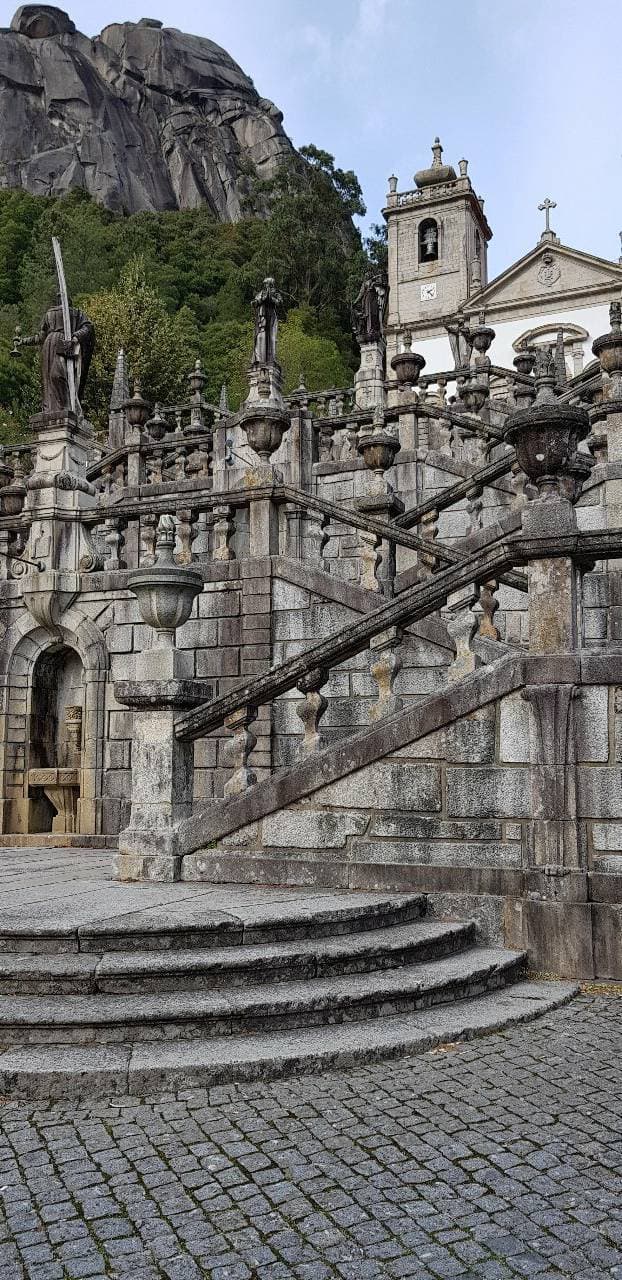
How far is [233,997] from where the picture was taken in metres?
5.36

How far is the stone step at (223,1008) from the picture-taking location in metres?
5.06

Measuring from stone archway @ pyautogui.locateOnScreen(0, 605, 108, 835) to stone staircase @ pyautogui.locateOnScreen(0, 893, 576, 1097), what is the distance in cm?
611

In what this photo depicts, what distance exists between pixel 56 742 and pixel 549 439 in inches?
312

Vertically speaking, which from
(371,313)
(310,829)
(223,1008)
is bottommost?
(223,1008)

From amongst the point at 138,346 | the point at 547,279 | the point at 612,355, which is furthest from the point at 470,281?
the point at 612,355

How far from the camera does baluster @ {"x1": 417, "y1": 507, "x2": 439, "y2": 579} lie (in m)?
10.9

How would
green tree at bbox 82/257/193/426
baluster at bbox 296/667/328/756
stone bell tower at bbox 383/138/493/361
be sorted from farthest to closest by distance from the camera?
stone bell tower at bbox 383/138/493/361 → green tree at bbox 82/257/193/426 → baluster at bbox 296/667/328/756

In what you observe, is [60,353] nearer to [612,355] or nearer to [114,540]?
[114,540]

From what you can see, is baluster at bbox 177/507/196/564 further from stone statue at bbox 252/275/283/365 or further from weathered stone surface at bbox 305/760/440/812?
stone statue at bbox 252/275/283/365

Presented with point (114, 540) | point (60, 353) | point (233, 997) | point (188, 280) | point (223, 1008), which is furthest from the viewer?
point (188, 280)

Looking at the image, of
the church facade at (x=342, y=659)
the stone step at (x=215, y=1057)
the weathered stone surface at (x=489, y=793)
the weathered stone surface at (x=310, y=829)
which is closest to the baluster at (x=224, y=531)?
the church facade at (x=342, y=659)

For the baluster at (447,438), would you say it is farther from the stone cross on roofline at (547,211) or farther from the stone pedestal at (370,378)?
the stone cross on roofline at (547,211)

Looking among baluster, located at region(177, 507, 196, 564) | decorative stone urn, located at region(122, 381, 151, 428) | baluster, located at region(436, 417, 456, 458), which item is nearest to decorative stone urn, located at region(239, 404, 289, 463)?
baluster, located at region(177, 507, 196, 564)

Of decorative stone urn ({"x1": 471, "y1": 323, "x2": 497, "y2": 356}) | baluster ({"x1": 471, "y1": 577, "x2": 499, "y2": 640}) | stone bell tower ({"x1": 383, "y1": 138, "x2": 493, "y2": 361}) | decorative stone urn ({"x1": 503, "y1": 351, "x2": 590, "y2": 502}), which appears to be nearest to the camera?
decorative stone urn ({"x1": 503, "y1": 351, "x2": 590, "y2": 502})
